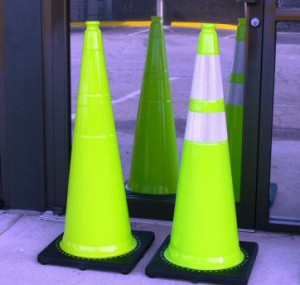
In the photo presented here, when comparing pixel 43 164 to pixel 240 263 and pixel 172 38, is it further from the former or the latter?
pixel 240 263

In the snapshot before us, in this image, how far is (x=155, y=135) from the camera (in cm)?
445

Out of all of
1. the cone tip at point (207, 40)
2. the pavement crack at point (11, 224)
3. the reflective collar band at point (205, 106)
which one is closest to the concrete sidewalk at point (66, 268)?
the pavement crack at point (11, 224)

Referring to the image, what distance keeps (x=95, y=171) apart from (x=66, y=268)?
0.52 metres

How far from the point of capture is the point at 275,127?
3.99m

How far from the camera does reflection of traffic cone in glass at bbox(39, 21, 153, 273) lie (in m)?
3.45

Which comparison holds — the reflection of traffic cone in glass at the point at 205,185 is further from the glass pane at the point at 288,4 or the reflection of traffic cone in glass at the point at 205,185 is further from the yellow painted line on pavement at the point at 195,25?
the yellow painted line on pavement at the point at 195,25

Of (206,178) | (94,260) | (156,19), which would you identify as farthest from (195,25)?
(94,260)

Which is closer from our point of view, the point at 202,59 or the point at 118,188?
the point at 202,59

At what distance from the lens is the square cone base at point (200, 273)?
129 inches

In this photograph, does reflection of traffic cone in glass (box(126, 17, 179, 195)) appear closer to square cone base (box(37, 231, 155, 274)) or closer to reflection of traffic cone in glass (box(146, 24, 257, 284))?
square cone base (box(37, 231, 155, 274))

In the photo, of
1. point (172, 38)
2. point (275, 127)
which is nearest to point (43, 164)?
point (172, 38)

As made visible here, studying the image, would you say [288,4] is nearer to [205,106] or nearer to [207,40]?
[207,40]

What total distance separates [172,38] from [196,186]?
1.39m

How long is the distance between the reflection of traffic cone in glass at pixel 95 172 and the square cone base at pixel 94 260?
1cm
